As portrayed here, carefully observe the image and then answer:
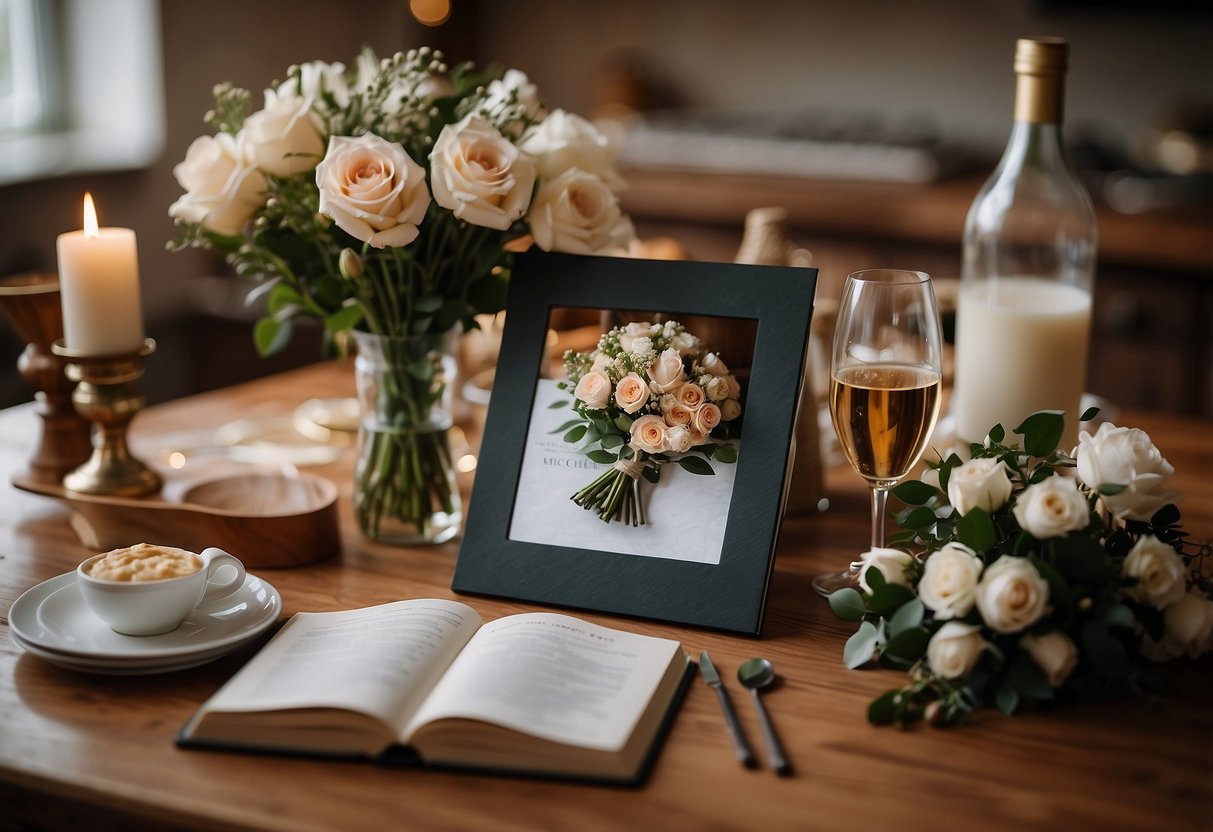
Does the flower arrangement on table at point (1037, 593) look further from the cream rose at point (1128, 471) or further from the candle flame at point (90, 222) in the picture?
the candle flame at point (90, 222)

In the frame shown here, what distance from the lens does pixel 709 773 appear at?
2.60 ft

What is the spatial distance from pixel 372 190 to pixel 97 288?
14.6 inches

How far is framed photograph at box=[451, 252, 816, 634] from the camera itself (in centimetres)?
101

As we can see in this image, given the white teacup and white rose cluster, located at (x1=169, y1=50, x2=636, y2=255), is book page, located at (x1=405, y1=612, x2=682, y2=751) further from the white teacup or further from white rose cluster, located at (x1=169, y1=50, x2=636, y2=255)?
white rose cluster, located at (x1=169, y1=50, x2=636, y2=255)

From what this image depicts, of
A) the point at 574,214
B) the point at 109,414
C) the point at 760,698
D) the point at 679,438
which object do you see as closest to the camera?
the point at 760,698

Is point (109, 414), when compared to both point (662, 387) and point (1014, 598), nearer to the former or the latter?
point (662, 387)

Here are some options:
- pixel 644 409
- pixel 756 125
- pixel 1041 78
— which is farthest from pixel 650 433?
pixel 756 125

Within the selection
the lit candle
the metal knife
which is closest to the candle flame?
the lit candle

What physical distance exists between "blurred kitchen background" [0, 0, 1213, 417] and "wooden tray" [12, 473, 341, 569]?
1873mm

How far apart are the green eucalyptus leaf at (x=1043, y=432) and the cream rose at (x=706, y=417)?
0.24 m

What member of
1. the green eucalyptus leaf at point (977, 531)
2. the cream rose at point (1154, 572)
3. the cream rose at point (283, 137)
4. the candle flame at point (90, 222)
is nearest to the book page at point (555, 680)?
the green eucalyptus leaf at point (977, 531)

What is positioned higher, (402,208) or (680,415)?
(402,208)

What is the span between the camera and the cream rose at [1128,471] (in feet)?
2.95

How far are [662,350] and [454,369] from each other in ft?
0.95
